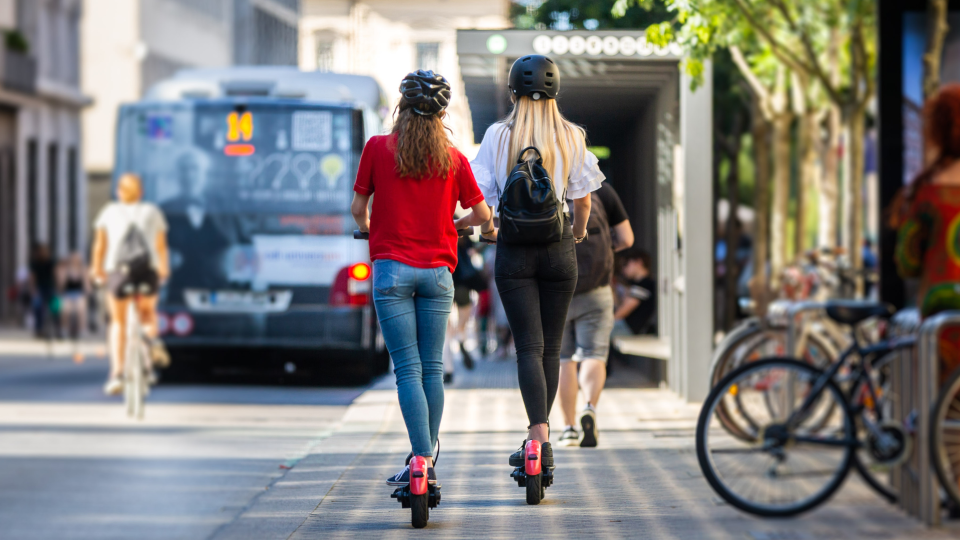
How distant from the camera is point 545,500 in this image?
19.5 ft

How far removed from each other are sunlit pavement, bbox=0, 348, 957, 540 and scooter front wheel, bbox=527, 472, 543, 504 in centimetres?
7

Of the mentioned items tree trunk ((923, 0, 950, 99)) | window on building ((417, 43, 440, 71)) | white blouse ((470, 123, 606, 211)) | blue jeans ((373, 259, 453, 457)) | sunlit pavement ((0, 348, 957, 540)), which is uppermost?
window on building ((417, 43, 440, 71))

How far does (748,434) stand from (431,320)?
1.30 m

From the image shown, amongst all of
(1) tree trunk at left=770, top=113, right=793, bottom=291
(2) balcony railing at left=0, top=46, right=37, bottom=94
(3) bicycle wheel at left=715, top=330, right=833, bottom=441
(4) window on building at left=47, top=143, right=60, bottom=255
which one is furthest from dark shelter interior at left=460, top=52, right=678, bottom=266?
(4) window on building at left=47, top=143, right=60, bottom=255

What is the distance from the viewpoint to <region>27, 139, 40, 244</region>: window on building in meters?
41.2

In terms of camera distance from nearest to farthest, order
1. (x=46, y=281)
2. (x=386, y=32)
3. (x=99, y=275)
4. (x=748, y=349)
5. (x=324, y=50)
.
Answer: (x=748, y=349) < (x=99, y=275) < (x=46, y=281) < (x=386, y=32) < (x=324, y=50)

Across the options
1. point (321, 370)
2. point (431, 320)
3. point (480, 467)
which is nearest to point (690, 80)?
point (480, 467)

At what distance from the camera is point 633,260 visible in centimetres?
1216

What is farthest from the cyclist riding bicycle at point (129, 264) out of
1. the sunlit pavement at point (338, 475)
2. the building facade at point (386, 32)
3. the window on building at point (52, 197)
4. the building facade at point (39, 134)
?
the building facade at point (386, 32)

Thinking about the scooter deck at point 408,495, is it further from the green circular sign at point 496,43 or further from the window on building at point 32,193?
the window on building at point 32,193

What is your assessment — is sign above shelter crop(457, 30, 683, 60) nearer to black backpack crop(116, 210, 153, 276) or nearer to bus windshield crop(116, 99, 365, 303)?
bus windshield crop(116, 99, 365, 303)

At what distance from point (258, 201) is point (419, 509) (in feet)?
28.6

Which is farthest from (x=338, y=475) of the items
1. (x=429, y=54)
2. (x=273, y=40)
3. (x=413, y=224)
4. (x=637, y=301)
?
(x=273, y=40)

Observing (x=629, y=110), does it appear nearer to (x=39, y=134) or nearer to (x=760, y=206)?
(x=760, y=206)
